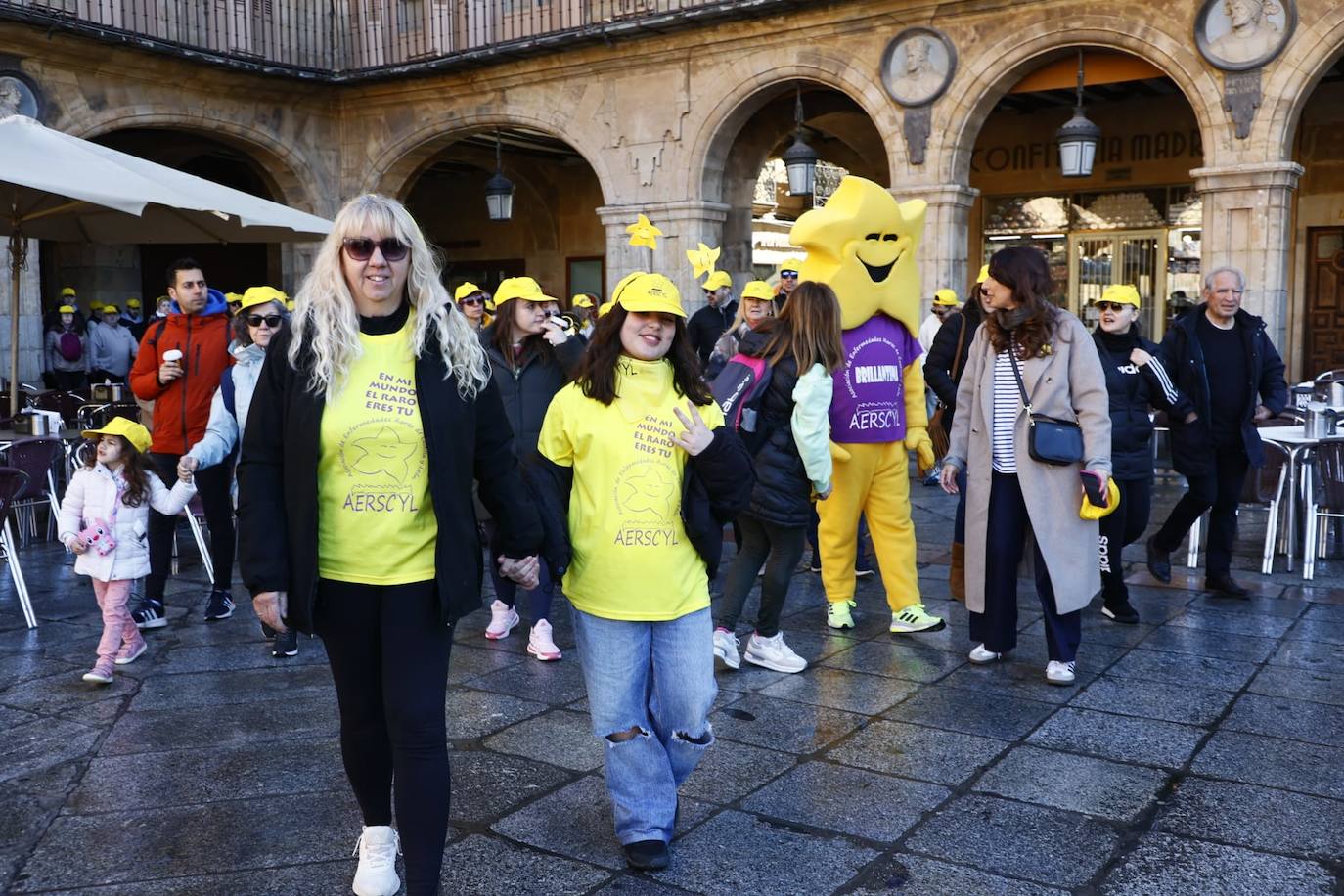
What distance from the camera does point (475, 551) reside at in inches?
114

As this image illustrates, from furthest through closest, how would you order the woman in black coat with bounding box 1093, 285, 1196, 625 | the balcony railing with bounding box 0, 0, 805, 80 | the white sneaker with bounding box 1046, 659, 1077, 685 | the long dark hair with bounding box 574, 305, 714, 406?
1. the balcony railing with bounding box 0, 0, 805, 80
2. the woman in black coat with bounding box 1093, 285, 1196, 625
3. the white sneaker with bounding box 1046, 659, 1077, 685
4. the long dark hair with bounding box 574, 305, 714, 406

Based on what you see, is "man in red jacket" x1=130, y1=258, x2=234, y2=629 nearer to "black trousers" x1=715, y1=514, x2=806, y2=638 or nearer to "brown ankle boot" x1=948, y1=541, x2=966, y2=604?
"black trousers" x1=715, y1=514, x2=806, y2=638

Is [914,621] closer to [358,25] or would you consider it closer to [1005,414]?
[1005,414]

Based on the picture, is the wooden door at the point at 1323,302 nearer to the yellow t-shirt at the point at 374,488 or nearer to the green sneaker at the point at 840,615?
the green sneaker at the point at 840,615

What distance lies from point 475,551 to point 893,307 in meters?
3.29

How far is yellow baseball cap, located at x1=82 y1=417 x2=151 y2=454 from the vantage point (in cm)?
522

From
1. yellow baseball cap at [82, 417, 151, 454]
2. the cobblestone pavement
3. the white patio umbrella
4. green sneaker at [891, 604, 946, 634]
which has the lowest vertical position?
the cobblestone pavement

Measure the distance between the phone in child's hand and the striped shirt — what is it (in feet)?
0.89

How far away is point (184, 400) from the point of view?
19.8 feet

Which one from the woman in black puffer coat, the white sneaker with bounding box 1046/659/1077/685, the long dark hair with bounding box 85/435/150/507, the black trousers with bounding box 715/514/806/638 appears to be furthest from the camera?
the long dark hair with bounding box 85/435/150/507

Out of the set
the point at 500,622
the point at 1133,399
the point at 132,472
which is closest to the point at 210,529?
the point at 132,472

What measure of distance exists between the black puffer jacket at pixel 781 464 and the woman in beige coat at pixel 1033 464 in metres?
0.68

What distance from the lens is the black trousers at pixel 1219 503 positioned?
20.9 ft

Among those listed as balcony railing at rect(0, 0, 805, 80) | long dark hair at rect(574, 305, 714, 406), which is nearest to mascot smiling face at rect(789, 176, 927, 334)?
long dark hair at rect(574, 305, 714, 406)
